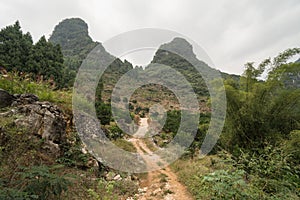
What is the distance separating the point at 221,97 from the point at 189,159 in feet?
8.45

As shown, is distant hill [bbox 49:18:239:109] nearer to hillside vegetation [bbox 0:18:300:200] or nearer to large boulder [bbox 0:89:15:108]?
hillside vegetation [bbox 0:18:300:200]

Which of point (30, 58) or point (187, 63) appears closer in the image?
point (30, 58)

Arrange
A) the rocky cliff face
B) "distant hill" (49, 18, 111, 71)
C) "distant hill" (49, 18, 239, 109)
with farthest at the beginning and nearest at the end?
"distant hill" (49, 18, 111, 71) → "distant hill" (49, 18, 239, 109) → the rocky cliff face

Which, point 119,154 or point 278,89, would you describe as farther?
point 119,154

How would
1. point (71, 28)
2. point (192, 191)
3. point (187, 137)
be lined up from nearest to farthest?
point (192, 191) → point (187, 137) → point (71, 28)

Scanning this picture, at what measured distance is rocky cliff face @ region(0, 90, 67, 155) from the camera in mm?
3836

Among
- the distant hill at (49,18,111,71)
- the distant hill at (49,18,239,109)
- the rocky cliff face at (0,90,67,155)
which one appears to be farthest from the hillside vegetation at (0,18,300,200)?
the distant hill at (49,18,111,71)

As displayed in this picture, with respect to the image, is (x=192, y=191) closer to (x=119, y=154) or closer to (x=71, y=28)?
(x=119, y=154)

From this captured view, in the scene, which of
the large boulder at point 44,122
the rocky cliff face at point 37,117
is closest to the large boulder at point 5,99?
the rocky cliff face at point 37,117

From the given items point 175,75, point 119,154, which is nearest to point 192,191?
point 119,154

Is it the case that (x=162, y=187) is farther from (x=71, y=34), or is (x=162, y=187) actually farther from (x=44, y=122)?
(x=71, y=34)

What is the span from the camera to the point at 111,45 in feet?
18.4

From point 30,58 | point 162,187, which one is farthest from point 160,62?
point 162,187

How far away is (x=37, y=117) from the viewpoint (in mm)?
4082
